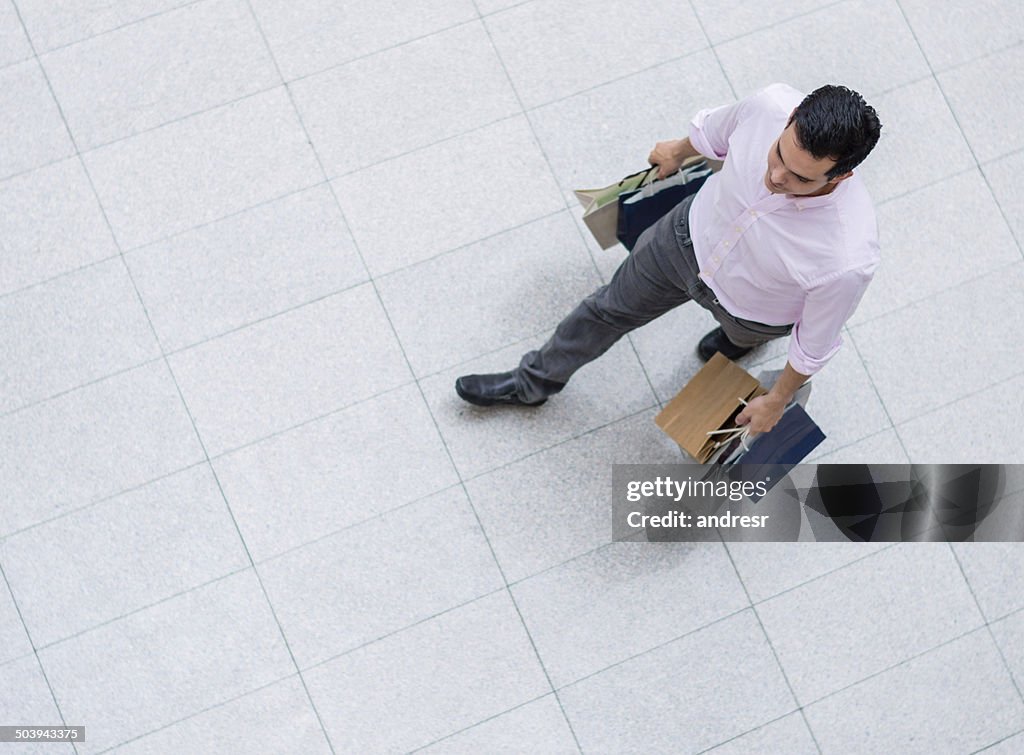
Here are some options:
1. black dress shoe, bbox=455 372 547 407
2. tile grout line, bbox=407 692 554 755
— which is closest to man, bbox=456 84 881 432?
black dress shoe, bbox=455 372 547 407

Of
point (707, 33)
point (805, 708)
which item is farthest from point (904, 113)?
point (805, 708)

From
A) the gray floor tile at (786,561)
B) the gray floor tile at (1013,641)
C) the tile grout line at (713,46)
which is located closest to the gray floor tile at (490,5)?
the tile grout line at (713,46)

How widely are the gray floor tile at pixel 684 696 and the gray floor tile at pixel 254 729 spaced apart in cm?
71

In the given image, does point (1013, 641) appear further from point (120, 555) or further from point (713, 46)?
point (120, 555)

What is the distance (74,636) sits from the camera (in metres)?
2.94

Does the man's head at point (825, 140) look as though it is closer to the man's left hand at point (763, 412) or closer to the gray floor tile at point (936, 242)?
the man's left hand at point (763, 412)

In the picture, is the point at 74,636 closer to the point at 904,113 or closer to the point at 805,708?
the point at 805,708

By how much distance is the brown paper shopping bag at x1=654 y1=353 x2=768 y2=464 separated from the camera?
2.80m

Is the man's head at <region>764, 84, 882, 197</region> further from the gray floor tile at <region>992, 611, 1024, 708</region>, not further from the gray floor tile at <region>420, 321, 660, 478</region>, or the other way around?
the gray floor tile at <region>992, 611, 1024, 708</region>

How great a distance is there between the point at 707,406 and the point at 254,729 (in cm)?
151

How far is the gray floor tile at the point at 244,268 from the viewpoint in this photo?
122 inches

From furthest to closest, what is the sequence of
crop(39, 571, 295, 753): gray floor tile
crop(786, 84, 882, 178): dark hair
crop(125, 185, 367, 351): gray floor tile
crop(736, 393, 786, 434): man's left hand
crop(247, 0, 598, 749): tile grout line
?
crop(125, 185, 367, 351): gray floor tile → crop(247, 0, 598, 749): tile grout line → crop(39, 571, 295, 753): gray floor tile → crop(736, 393, 786, 434): man's left hand → crop(786, 84, 882, 178): dark hair

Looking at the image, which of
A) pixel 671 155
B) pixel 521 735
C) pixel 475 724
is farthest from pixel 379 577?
pixel 671 155

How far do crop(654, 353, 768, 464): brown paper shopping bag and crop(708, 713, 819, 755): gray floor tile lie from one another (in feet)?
2.60
